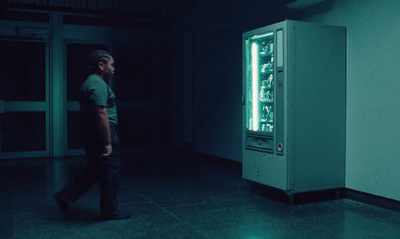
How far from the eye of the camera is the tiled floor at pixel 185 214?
3631mm

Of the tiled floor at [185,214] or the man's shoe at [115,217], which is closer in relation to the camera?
the tiled floor at [185,214]

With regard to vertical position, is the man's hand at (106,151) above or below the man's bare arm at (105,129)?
below

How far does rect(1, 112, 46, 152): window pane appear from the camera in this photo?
10133 millimetres

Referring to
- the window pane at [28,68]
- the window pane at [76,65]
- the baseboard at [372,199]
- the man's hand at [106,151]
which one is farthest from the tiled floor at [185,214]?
the window pane at [76,65]

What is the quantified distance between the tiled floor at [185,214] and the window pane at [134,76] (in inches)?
166

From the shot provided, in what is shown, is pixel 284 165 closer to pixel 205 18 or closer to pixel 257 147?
pixel 257 147

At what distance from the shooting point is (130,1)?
8984 millimetres

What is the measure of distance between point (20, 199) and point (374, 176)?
161 inches

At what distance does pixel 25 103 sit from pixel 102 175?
5319 millimetres

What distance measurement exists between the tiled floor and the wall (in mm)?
360

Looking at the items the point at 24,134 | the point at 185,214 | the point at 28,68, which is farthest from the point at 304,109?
the point at 28,68

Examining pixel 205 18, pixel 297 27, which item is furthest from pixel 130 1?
pixel 297 27

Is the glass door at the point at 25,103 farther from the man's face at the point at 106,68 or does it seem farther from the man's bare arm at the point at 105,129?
the man's bare arm at the point at 105,129

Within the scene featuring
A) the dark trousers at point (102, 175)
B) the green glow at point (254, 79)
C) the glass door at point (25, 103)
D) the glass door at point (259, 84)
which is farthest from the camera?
the glass door at point (25, 103)
